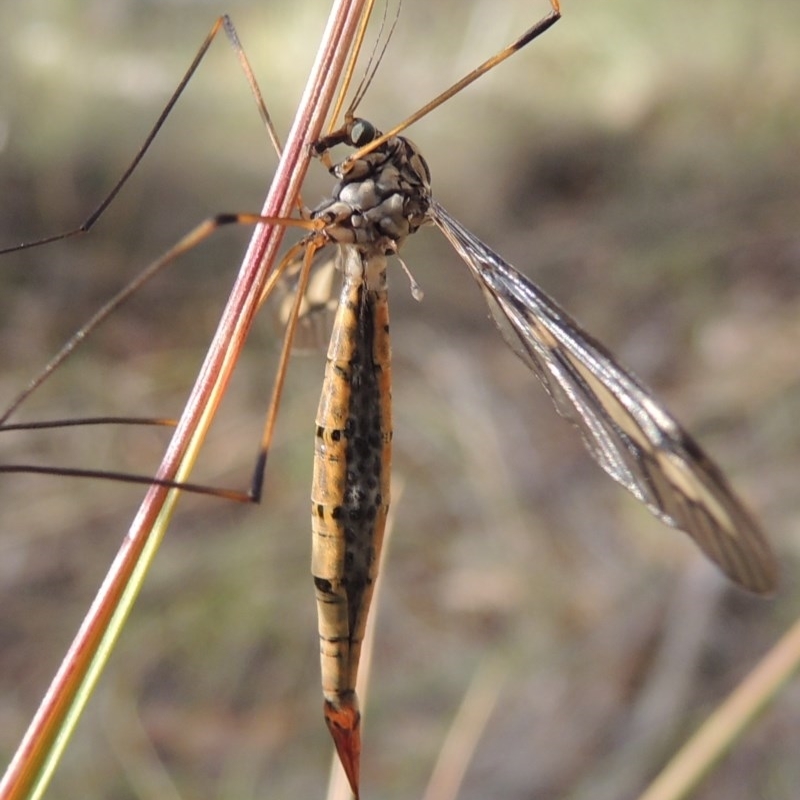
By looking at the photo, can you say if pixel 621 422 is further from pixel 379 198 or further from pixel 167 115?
pixel 167 115

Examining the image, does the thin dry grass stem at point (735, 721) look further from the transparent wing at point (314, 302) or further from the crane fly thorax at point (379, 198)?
the transparent wing at point (314, 302)

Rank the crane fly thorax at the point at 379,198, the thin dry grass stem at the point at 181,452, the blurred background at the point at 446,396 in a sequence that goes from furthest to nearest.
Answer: the blurred background at the point at 446,396 < the crane fly thorax at the point at 379,198 < the thin dry grass stem at the point at 181,452

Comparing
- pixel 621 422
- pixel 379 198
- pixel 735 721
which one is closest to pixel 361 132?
pixel 379 198

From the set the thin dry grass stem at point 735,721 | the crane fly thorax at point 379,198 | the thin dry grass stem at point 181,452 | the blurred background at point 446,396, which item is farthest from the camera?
the blurred background at point 446,396

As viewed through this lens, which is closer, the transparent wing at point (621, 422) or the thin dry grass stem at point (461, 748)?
the transparent wing at point (621, 422)

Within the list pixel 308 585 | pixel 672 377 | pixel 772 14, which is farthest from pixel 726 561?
pixel 772 14

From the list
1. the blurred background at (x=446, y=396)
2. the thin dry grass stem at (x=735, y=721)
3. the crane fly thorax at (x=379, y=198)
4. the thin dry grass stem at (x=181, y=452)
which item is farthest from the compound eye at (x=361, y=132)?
the blurred background at (x=446, y=396)

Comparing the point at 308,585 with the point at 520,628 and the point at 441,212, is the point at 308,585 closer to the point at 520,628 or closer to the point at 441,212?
the point at 520,628
